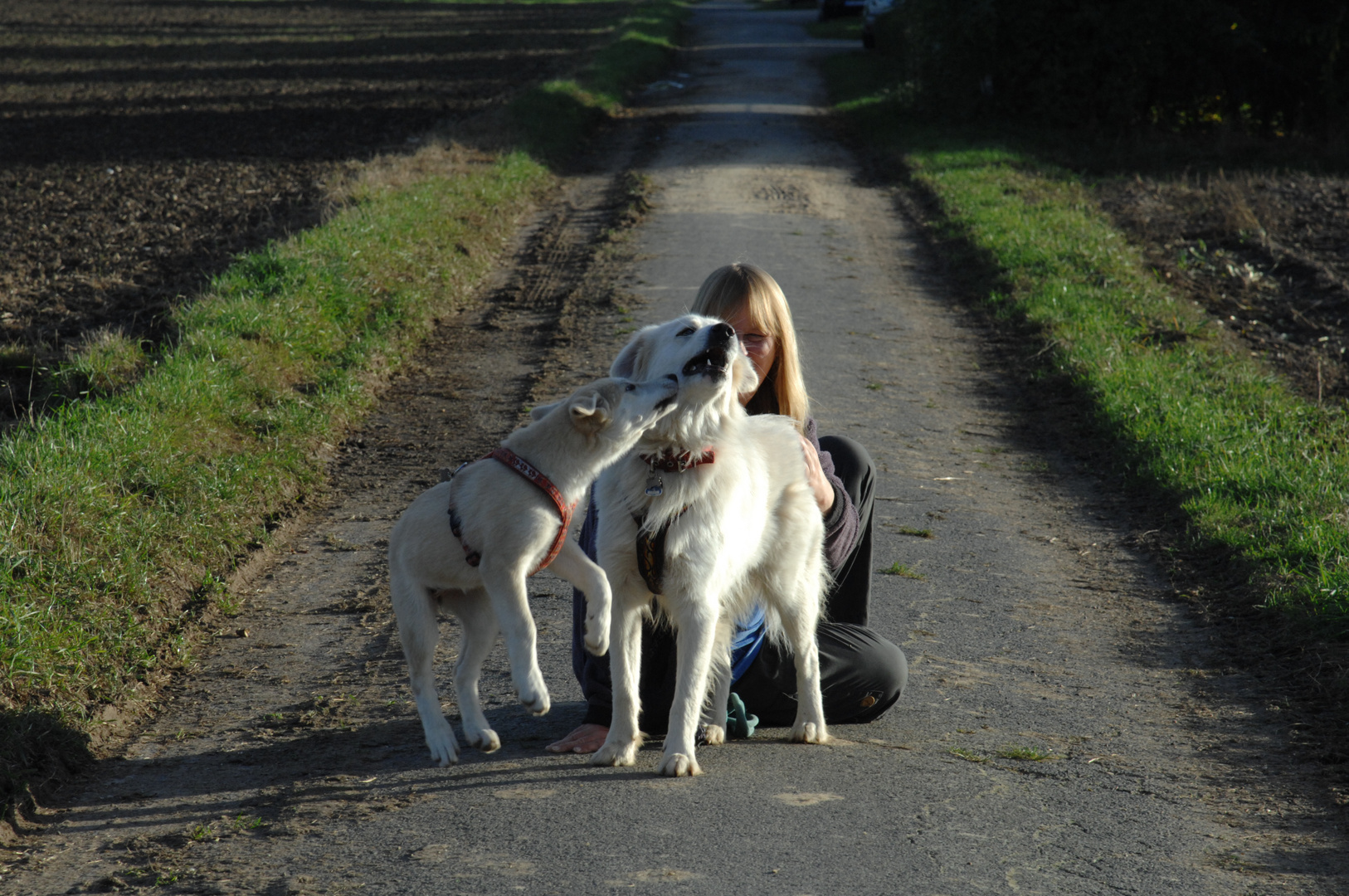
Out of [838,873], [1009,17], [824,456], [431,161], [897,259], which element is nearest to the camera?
[838,873]

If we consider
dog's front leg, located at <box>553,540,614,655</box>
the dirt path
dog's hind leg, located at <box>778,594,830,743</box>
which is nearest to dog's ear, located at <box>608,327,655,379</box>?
dog's front leg, located at <box>553,540,614,655</box>

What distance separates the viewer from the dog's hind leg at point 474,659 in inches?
160

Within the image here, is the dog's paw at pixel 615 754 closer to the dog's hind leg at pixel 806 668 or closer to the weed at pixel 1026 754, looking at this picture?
the dog's hind leg at pixel 806 668

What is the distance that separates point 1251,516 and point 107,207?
13.2 meters

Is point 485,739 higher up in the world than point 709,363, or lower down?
lower down

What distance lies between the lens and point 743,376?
4145mm

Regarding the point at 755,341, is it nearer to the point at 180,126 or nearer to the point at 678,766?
the point at 678,766

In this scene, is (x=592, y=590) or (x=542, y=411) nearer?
(x=592, y=590)

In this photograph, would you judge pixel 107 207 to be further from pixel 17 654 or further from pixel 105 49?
pixel 105 49

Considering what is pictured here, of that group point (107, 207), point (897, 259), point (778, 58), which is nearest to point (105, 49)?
point (778, 58)

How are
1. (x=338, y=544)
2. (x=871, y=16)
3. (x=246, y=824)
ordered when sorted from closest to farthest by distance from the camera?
(x=246, y=824)
(x=338, y=544)
(x=871, y=16)

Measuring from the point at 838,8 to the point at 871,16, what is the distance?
12.0 meters

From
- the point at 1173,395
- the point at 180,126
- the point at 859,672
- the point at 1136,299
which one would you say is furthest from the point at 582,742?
the point at 180,126

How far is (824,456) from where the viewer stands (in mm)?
4699
